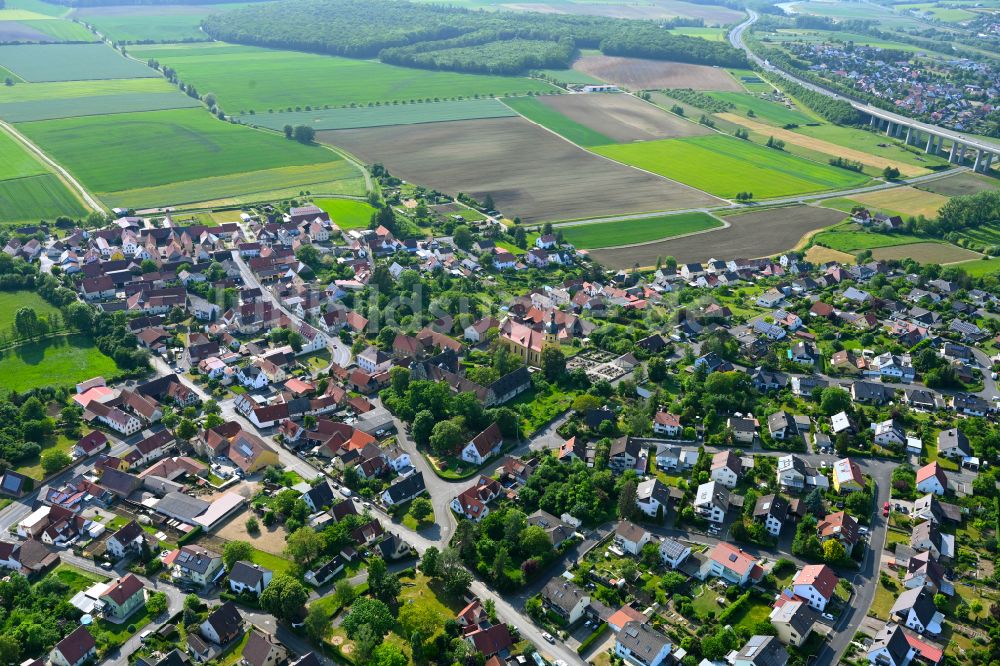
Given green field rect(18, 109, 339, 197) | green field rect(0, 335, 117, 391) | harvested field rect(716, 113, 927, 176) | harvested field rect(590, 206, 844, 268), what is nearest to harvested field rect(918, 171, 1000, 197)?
harvested field rect(716, 113, 927, 176)

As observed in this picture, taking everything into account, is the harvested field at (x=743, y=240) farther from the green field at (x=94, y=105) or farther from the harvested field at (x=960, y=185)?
the green field at (x=94, y=105)

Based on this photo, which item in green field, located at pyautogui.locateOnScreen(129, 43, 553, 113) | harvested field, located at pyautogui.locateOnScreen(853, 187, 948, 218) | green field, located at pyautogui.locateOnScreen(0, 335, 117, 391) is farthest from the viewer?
green field, located at pyautogui.locateOnScreen(129, 43, 553, 113)

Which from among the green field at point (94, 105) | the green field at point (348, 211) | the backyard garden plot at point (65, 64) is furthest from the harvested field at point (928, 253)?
the backyard garden plot at point (65, 64)

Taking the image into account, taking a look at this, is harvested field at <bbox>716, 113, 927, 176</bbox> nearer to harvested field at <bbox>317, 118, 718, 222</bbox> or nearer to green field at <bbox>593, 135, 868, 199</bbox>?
green field at <bbox>593, 135, 868, 199</bbox>

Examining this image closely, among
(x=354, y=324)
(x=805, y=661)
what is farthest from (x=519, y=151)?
(x=805, y=661)

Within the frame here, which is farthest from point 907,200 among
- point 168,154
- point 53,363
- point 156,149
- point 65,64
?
point 65,64

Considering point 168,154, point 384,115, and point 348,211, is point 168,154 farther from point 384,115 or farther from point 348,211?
point 384,115

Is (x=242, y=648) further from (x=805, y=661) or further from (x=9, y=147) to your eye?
(x=9, y=147)
